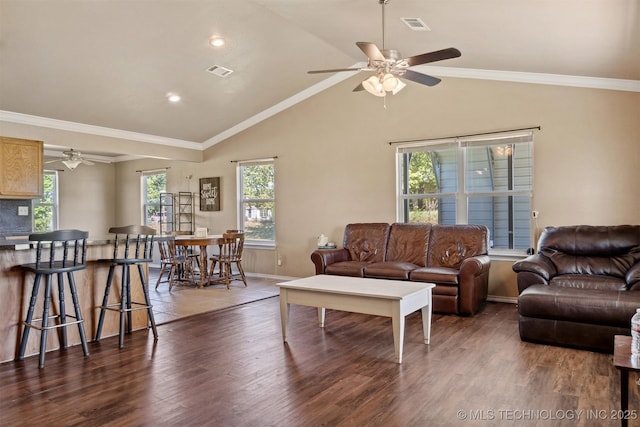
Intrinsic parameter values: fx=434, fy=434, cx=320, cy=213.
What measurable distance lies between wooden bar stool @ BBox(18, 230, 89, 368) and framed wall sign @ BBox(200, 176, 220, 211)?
452 cm

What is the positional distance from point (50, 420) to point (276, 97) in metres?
5.50

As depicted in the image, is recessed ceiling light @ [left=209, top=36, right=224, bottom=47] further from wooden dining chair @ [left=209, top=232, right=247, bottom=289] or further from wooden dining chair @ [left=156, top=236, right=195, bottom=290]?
wooden dining chair @ [left=156, top=236, right=195, bottom=290]

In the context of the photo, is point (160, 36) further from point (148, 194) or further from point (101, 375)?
point (148, 194)

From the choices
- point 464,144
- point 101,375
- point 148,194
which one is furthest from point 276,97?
point 101,375

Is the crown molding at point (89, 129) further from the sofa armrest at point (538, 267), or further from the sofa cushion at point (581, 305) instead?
the sofa cushion at point (581, 305)

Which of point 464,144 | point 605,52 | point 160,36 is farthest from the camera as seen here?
point 464,144

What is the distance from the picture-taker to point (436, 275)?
4.80 meters

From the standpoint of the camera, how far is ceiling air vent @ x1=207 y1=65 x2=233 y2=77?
557cm

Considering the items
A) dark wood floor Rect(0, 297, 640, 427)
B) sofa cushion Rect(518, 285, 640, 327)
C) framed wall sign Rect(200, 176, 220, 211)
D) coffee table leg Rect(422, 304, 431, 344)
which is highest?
framed wall sign Rect(200, 176, 220, 211)

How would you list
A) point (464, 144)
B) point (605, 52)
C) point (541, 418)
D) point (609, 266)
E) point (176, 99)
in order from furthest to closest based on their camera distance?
point (176, 99) < point (464, 144) < point (609, 266) < point (605, 52) < point (541, 418)

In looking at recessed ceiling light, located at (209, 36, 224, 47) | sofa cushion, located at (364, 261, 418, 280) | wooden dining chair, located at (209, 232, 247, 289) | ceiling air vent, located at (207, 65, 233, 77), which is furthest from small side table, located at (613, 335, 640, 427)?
wooden dining chair, located at (209, 232, 247, 289)

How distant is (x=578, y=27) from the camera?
3.52 meters

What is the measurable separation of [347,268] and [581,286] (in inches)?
98.3

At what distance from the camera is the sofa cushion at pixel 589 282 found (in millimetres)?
3938
